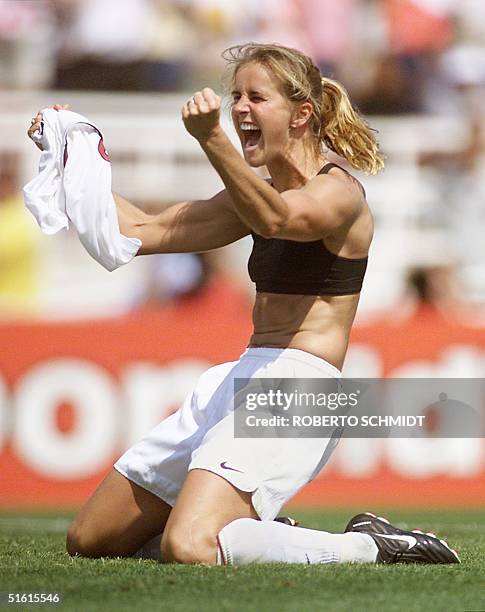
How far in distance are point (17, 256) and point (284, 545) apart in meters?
5.50

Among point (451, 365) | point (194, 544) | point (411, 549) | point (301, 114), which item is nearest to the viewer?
point (194, 544)

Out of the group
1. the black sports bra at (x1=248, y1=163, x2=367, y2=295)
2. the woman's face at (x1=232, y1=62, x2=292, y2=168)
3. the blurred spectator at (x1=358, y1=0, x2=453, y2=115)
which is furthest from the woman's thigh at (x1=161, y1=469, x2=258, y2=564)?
the blurred spectator at (x1=358, y1=0, x2=453, y2=115)

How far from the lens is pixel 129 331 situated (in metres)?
8.62

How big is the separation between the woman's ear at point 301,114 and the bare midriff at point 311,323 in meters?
0.66

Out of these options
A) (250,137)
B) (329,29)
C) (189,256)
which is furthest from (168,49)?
(250,137)

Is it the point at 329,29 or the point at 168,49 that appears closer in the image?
the point at 168,49

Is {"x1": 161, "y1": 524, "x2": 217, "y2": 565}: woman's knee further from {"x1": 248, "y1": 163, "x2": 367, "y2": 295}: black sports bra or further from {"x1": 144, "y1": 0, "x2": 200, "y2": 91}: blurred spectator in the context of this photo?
{"x1": 144, "y1": 0, "x2": 200, "y2": 91}: blurred spectator

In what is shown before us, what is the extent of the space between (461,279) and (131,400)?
314 centimetres

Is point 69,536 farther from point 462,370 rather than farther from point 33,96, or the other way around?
point 33,96

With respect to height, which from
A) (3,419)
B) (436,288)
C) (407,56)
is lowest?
(3,419)

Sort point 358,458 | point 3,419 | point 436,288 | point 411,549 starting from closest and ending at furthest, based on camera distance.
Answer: point 411,549 < point 3,419 < point 358,458 < point 436,288

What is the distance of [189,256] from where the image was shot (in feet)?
31.7

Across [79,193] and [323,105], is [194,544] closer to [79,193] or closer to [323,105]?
[79,193]

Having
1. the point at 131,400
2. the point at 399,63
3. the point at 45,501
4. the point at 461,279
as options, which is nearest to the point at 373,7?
the point at 399,63
